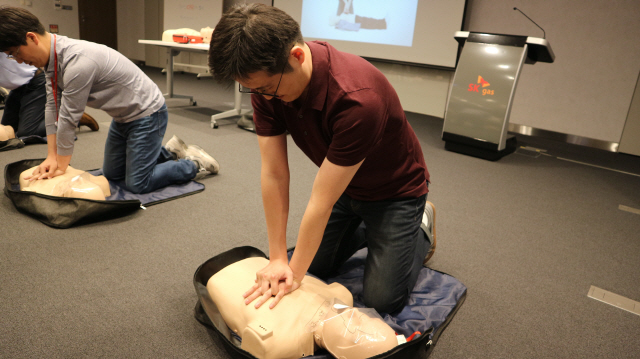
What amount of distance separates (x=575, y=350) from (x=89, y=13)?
364 inches

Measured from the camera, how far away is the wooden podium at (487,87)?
10.2ft

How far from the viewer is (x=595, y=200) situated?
264 cm

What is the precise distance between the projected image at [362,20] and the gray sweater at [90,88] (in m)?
3.55

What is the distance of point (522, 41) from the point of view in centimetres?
307

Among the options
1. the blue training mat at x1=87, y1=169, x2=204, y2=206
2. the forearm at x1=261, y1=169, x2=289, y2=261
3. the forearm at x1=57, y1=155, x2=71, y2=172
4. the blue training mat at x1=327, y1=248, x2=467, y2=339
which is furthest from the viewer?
the blue training mat at x1=87, y1=169, x2=204, y2=206

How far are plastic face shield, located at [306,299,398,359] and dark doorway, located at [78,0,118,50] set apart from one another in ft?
28.5

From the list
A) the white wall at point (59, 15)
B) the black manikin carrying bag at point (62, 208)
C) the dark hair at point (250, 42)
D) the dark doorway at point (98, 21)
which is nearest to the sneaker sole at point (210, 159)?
the black manikin carrying bag at point (62, 208)

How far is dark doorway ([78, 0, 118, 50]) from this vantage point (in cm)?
791

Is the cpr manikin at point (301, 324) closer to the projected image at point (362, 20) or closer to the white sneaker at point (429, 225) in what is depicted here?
the white sneaker at point (429, 225)

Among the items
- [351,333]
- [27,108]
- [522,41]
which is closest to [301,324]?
[351,333]

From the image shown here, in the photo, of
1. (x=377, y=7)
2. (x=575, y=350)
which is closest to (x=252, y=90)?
(x=575, y=350)

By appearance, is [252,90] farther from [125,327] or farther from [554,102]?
[554,102]

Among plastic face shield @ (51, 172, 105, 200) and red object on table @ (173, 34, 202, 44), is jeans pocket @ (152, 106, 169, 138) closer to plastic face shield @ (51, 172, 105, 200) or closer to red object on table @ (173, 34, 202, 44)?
plastic face shield @ (51, 172, 105, 200)

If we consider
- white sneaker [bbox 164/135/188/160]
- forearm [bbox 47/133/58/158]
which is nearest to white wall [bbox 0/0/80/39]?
white sneaker [bbox 164/135/188/160]
